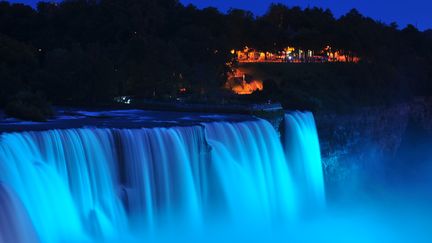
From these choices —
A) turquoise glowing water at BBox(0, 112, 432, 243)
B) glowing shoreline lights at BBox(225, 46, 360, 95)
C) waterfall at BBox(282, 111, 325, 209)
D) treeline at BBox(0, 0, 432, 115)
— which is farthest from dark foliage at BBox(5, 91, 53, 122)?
glowing shoreline lights at BBox(225, 46, 360, 95)

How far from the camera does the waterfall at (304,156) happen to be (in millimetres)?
28984

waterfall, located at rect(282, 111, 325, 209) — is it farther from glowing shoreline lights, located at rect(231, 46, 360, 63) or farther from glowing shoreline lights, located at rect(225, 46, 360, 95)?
glowing shoreline lights, located at rect(231, 46, 360, 63)

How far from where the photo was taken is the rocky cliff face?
1412 inches

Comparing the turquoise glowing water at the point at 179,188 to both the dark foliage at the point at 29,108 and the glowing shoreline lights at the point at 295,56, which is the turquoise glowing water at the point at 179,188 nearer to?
the dark foliage at the point at 29,108

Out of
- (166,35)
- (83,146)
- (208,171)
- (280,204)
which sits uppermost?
(166,35)

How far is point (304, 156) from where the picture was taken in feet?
97.8

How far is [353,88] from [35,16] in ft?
79.6

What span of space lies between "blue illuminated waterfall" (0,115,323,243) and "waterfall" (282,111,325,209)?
3.70 ft

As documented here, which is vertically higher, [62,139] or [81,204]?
[62,139]

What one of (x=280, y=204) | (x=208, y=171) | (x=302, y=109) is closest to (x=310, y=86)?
(x=302, y=109)

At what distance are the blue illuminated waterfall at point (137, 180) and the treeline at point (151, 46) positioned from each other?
7.18 meters

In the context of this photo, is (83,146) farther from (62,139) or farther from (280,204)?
(280,204)

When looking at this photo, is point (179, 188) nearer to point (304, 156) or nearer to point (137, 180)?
point (137, 180)

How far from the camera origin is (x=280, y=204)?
26156 millimetres
